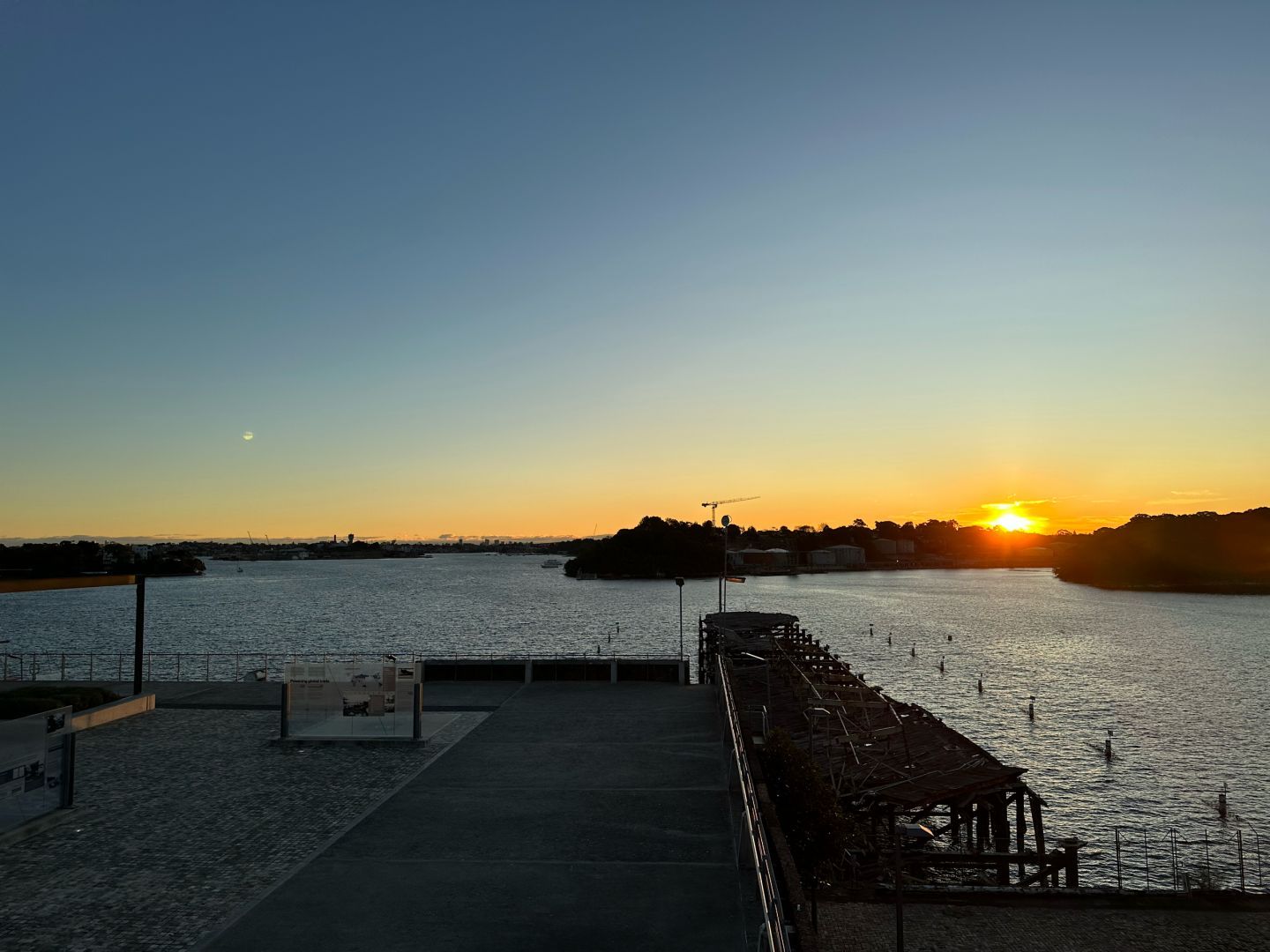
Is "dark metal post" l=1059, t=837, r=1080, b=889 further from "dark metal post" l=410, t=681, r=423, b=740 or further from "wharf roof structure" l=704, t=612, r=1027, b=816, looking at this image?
"dark metal post" l=410, t=681, r=423, b=740

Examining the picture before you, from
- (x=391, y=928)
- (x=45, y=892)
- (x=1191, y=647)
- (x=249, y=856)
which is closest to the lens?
(x=391, y=928)

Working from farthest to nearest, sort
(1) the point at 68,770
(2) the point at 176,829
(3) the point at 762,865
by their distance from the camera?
(1) the point at 68,770
(2) the point at 176,829
(3) the point at 762,865

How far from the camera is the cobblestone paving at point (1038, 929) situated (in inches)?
692

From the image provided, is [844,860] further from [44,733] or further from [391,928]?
[44,733]

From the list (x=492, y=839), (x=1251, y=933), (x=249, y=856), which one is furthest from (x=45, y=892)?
(x=1251, y=933)

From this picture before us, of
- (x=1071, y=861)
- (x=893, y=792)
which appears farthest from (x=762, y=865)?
(x=1071, y=861)

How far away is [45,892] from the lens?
1260 centimetres

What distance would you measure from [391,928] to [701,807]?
23.2 feet

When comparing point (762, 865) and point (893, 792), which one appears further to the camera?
point (893, 792)

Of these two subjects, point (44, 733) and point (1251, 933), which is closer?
point (44, 733)

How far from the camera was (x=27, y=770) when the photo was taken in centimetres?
1612

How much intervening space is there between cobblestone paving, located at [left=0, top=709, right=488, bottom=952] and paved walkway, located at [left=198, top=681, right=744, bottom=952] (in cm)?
90

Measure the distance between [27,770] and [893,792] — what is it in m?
24.0

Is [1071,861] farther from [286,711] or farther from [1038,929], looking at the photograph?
[286,711]
